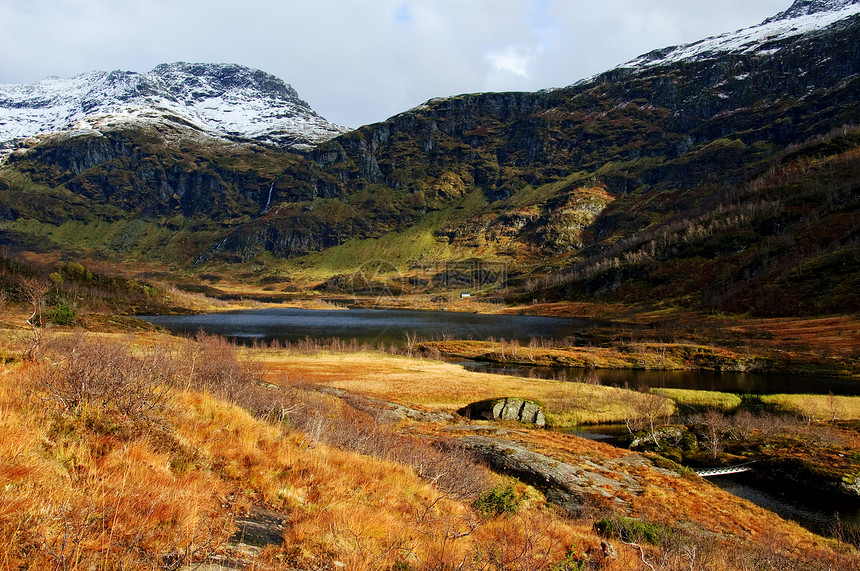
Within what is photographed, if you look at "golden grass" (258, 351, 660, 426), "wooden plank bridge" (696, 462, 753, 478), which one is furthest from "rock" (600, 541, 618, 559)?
"golden grass" (258, 351, 660, 426)

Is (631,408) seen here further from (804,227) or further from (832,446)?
(804,227)

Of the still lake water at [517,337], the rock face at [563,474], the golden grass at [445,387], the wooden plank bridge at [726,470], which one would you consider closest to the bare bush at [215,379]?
the rock face at [563,474]

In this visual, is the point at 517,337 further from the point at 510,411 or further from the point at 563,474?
the point at 563,474

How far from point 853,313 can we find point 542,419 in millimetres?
113705

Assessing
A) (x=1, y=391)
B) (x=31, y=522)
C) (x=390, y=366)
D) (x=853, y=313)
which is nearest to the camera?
(x=31, y=522)

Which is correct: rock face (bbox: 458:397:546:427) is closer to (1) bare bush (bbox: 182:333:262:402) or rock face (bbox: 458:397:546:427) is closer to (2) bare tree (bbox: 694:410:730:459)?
(2) bare tree (bbox: 694:410:730:459)

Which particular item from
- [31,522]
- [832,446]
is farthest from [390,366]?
[31,522]

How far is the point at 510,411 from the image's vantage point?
1532 inches

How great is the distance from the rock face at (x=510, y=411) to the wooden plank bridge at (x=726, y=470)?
14383mm

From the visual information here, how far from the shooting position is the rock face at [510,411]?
38.4 metres

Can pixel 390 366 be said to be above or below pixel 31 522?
below

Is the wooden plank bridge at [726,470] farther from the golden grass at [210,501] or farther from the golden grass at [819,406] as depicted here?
the golden grass at [819,406]

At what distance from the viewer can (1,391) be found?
7.42 meters

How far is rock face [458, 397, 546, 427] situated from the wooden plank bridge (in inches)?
566
